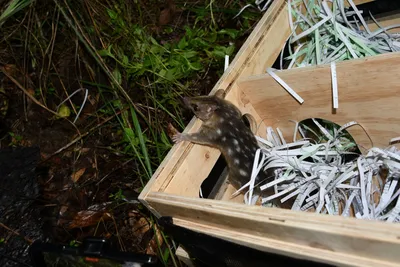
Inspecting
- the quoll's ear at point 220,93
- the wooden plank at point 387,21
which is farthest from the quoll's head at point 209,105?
the wooden plank at point 387,21

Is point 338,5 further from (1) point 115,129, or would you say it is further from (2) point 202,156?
(1) point 115,129

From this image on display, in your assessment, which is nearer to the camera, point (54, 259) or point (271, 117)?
point (54, 259)

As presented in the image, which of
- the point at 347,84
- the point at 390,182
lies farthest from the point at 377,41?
the point at 390,182

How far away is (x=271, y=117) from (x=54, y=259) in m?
1.42

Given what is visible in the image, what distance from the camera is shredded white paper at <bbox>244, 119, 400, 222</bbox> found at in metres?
2.22

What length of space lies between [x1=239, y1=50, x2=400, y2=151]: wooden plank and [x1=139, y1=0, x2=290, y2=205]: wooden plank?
9 centimetres

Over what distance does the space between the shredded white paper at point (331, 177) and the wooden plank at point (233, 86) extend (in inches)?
10.7

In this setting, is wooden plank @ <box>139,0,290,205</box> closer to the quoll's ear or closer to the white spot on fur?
the quoll's ear

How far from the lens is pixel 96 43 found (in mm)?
3646

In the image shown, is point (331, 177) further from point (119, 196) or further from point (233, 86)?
point (119, 196)

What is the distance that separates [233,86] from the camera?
8.70ft

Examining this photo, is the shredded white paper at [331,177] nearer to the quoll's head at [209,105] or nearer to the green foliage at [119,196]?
the quoll's head at [209,105]

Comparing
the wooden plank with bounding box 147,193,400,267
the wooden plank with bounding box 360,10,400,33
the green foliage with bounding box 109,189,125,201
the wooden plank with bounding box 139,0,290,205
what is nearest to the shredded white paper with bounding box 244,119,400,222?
the wooden plank with bounding box 139,0,290,205

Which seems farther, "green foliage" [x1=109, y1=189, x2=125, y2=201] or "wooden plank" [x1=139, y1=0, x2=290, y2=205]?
"green foliage" [x1=109, y1=189, x2=125, y2=201]
